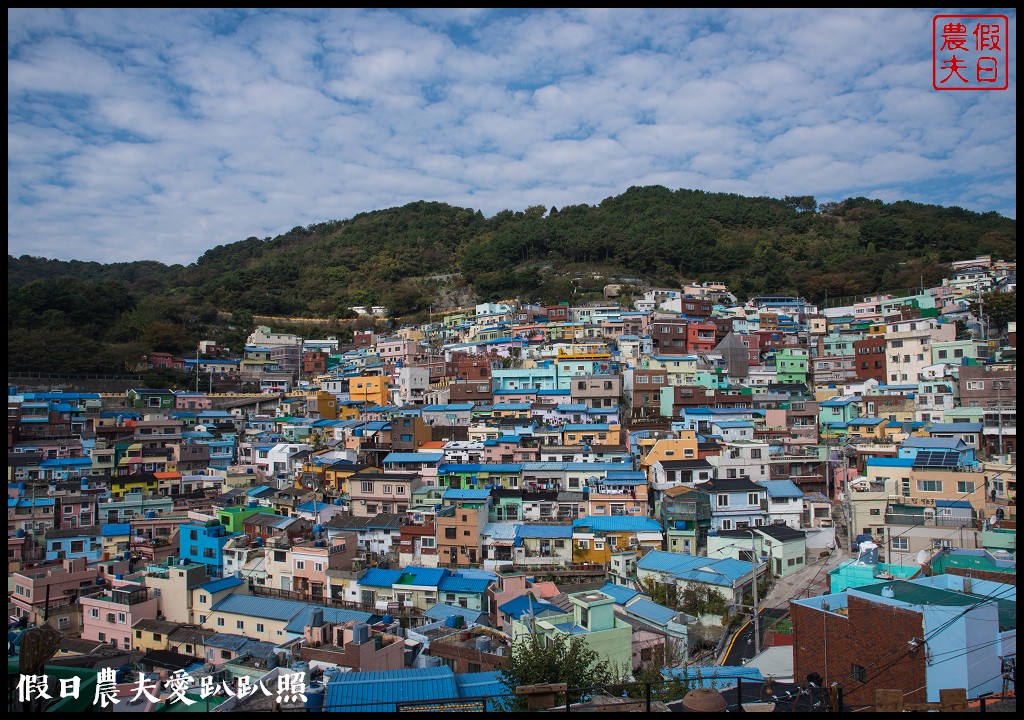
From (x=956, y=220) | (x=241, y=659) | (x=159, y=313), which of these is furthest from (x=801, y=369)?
(x=159, y=313)

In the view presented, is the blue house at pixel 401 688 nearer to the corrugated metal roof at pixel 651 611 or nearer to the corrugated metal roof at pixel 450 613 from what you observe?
the corrugated metal roof at pixel 450 613

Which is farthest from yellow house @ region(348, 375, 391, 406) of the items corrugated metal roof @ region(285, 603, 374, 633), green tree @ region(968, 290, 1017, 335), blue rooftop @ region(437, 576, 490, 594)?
green tree @ region(968, 290, 1017, 335)

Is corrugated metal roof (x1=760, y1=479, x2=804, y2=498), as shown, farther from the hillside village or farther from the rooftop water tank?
the rooftop water tank

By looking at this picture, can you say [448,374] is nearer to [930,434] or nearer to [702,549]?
[702,549]

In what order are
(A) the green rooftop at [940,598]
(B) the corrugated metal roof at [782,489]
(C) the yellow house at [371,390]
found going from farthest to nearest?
(C) the yellow house at [371,390] → (B) the corrugated metal roof at [782,489] → (A) the green rooftop at [940,598]

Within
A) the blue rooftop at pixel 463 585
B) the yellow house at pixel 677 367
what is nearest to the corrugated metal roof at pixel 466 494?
the blue rooftop at pixel 463 585

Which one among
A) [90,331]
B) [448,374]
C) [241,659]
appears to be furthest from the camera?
[90,331]
